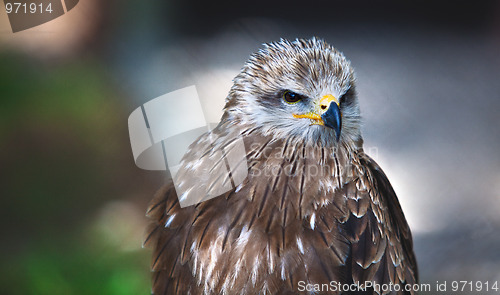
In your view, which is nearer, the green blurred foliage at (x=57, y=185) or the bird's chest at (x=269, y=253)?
the bird's chest at (x=269, y=253)

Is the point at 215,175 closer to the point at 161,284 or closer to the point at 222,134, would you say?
the point at 222,134

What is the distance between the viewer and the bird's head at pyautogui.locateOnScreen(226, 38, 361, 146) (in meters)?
0.69

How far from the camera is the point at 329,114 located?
672 mm

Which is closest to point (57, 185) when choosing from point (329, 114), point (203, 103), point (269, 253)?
point (203, 103)

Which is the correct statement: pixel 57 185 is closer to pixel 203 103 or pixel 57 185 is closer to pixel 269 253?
pixel 203 103

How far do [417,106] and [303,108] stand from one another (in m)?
0.42

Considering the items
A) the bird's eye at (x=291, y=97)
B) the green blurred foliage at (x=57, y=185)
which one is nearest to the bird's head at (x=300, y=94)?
the bird's eye at (x=291, y=97)

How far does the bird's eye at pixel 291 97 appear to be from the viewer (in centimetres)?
70

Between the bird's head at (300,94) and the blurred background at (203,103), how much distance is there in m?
0.16

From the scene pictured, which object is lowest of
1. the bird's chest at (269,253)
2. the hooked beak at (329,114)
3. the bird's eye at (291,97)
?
the bird's chest at (269,253)

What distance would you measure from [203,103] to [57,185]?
0.39m

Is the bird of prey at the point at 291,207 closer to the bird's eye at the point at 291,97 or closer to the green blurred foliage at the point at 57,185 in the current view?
the bird's eye at the point at 291,97

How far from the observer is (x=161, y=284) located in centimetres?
78

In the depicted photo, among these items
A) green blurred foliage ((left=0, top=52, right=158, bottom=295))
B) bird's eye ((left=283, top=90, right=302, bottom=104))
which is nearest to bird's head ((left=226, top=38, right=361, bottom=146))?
bird's eye ((left=283, top=90, right=302, bottom=104))
